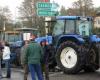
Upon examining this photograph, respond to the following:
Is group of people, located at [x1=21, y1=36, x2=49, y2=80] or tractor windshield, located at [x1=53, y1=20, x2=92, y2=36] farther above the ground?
tractor windshield, located at [x1=53, y1=20, x2=92, y2=36]

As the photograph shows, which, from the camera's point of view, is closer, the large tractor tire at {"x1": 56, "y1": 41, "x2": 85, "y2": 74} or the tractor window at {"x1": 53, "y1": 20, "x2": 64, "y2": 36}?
the large tractor tire at {"x1": 56, "y1": 41, "x2": 85, "y2": 74}

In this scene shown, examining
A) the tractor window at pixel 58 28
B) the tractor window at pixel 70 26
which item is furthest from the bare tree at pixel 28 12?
the tractor window at pixel 70 26

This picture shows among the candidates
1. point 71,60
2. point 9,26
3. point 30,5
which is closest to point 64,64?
point 71,60

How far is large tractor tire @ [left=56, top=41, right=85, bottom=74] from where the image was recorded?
58.5 ft

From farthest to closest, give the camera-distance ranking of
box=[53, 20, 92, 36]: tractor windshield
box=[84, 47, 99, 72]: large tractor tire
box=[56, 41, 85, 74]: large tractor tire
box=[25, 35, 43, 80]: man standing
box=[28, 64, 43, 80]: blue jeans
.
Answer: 1. box=[53, 20, 92, 36]: tractor windshield
2. box=[84, 47, 99, 72]: large tractor tire
3. box=[56, 41, 85, 74]: large tractor tire
4. box=[28, 64, 43, 80]: blue jeans
5. box=[25, 35, 43, 80]: man standing

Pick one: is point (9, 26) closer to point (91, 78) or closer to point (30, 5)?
point (30, 5)

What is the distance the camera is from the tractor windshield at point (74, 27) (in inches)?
734

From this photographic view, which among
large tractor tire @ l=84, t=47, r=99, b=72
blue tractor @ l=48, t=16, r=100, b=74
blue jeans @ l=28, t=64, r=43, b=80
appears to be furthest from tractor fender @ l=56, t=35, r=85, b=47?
blue jeans @ l=28, t=64, r=43, b=80

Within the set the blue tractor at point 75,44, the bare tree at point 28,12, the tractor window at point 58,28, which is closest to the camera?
the blue tractor at point 75,44

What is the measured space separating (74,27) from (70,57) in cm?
148

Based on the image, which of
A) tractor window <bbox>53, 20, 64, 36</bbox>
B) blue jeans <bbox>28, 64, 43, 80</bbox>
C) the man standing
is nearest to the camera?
the man standing

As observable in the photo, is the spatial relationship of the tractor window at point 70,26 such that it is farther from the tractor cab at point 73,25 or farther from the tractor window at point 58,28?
the tractor window at point 58,28

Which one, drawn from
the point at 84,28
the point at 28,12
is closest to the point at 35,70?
the point at 84,28

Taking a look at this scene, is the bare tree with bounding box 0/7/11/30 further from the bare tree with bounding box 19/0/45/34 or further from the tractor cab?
the tractor cab
